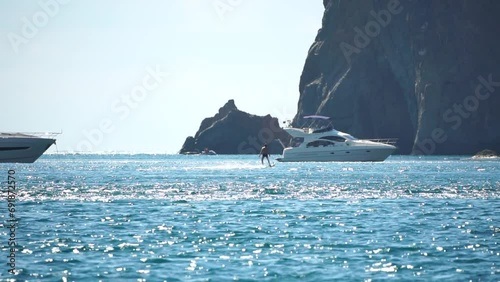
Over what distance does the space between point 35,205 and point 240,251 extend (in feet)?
54.9

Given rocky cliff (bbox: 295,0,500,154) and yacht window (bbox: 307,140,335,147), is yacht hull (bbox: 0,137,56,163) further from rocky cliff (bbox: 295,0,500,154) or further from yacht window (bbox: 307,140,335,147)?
rocky cliff (bbox: 295,0,500,154)

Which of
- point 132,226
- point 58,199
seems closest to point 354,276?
point 132,226

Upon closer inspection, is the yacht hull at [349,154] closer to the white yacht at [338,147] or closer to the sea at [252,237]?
the white yacht at [338,147]

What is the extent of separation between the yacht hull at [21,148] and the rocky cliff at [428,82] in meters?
95.4

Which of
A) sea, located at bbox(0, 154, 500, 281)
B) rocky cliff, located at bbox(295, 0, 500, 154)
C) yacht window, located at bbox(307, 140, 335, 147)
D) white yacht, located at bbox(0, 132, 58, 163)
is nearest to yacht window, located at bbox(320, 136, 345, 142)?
yacht window, located at bbox(307, 140, 335, 147)

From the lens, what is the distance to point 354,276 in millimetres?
18109

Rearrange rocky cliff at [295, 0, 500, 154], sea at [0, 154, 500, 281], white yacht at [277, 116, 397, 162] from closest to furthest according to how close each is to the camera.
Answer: sea at [0, 154, 500, 281] < white yacht at [277, 116, 397, 162] < rocky cliff at [295, 0, 500, 154]

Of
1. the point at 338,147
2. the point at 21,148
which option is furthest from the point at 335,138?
the point at 21,148

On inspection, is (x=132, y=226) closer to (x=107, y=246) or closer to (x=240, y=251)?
(x=107, y=246)

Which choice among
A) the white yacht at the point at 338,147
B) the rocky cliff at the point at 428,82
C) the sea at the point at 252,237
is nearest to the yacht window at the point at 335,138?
the white yacht at the point at 338,147

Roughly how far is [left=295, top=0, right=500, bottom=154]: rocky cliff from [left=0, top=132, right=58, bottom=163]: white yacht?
313ft

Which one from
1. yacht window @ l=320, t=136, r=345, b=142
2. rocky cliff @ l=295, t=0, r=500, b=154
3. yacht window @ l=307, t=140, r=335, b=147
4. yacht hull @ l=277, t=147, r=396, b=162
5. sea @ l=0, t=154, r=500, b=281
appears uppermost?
rocky cliff @ l=295, t=0, r=500, b=154

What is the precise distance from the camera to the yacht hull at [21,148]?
92.1m

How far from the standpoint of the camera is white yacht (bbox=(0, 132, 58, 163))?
92250 millimetres
